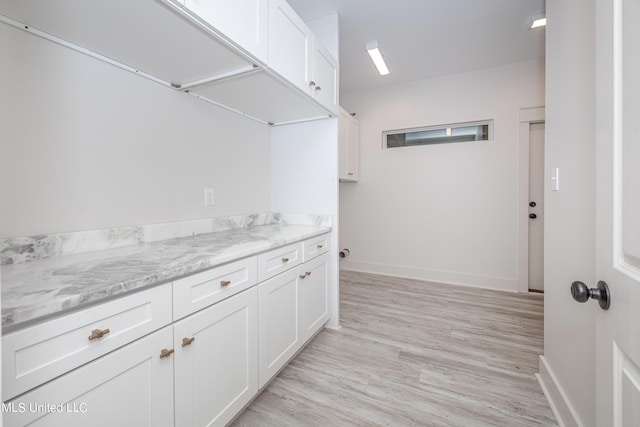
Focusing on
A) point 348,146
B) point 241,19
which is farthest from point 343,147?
point 241,19

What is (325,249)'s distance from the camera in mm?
2051

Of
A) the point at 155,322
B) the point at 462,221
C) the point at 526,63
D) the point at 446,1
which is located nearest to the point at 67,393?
the point at 155,322

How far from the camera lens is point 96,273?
2.73 ft

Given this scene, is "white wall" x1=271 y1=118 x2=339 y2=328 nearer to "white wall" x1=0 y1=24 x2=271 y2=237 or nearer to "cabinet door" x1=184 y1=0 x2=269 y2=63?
"white wall" x1=0 y1=24 x2=271 y2=237

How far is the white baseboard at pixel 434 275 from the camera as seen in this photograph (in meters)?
3.07

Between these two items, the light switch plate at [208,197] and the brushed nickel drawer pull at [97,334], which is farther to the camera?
the light switch plate at [208,197]

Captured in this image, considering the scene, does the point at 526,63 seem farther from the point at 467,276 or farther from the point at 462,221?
the point at 467,276

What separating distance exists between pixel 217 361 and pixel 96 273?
1.87ft

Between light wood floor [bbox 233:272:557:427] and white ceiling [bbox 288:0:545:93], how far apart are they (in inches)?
101

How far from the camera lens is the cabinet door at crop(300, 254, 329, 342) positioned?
1.75 m

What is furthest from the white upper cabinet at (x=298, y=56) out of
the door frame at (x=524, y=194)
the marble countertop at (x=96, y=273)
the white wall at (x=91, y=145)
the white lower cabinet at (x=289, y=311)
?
the door frame at (x=524, y=194)

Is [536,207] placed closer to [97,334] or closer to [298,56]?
[298,56]

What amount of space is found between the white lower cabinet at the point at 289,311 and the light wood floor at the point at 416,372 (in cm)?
18

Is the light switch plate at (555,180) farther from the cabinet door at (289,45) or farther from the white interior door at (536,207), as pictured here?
the white interior door at (536,207)
